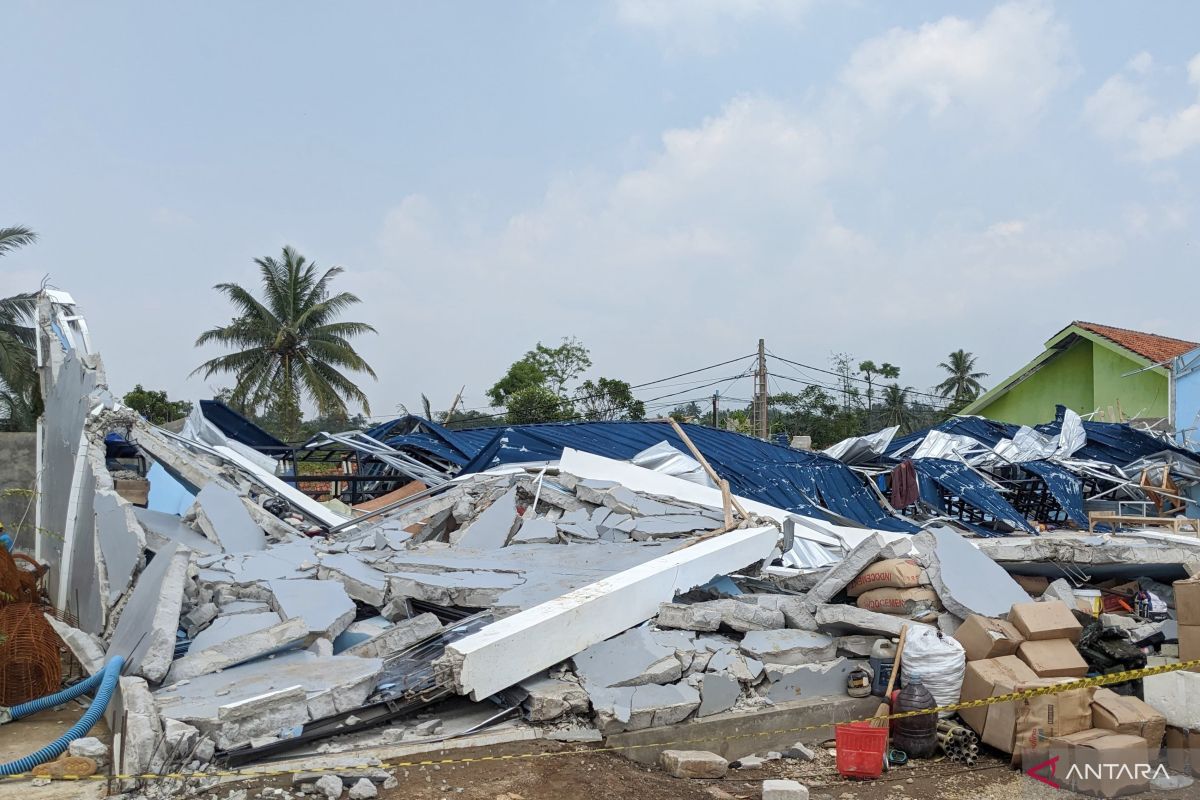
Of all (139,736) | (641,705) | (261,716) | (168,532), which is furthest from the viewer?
(168,532)

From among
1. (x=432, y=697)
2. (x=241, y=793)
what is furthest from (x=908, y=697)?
(x=241, y=793)

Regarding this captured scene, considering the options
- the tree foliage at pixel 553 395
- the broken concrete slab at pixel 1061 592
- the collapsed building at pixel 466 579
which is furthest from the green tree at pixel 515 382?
the broken concrete slab at pixel 1061 592

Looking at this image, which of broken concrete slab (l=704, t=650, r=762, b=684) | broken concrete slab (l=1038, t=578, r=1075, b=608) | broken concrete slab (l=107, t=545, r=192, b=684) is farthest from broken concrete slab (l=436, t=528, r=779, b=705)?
broken concrete slab (l=1038, t=578, r=1075, b=608)

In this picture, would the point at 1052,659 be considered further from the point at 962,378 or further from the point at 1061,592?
the point at 962,378

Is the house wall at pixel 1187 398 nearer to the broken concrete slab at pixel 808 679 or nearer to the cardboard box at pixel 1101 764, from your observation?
the cardboard box at pixel 1101 764

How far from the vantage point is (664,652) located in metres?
5.98

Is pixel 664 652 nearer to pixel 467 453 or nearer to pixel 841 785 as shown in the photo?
pixel 841 785

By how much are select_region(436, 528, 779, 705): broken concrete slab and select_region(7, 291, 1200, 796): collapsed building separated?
21 millimetres

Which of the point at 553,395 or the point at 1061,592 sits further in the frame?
the point at 553,395

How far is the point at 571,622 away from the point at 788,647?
179 cm

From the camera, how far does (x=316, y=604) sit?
6.30 meters

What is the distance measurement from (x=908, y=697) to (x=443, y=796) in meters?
3.48

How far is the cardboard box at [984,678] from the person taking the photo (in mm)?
6121

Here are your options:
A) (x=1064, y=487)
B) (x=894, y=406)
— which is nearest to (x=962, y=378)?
(x=894, y=406)
